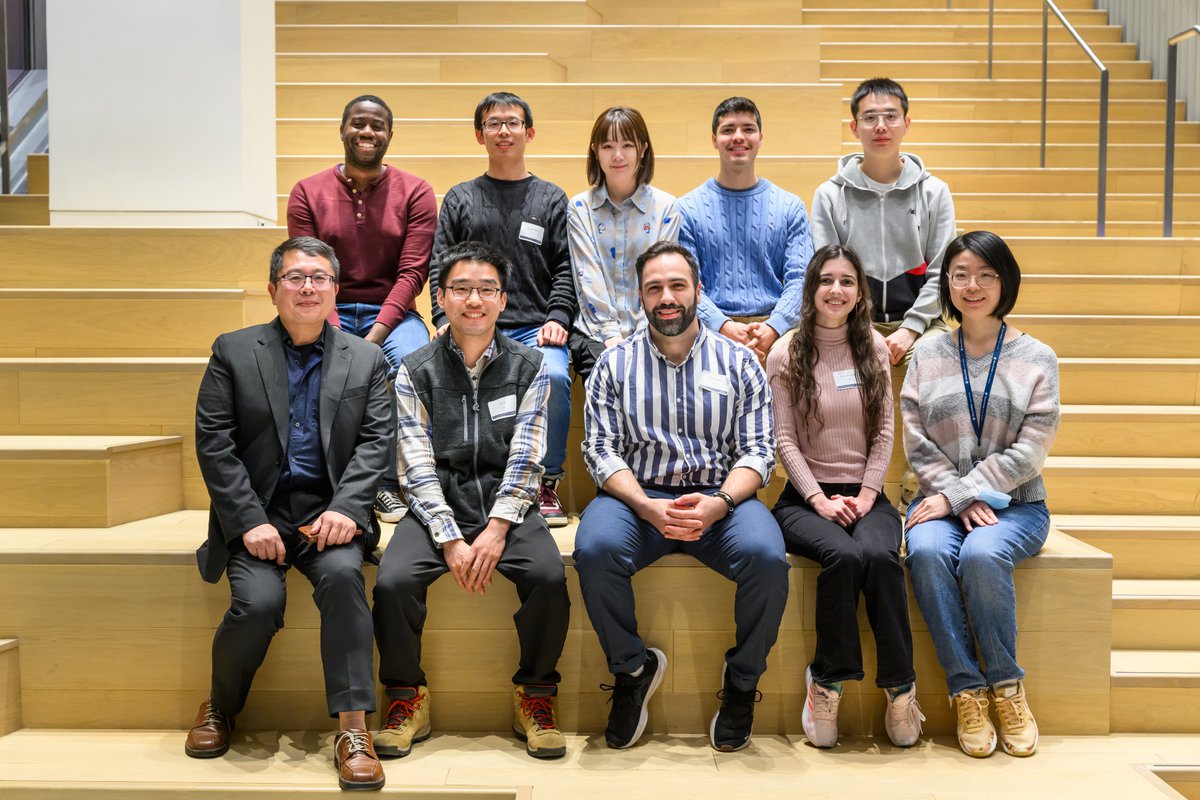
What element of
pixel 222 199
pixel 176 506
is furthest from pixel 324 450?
pixel 222 199

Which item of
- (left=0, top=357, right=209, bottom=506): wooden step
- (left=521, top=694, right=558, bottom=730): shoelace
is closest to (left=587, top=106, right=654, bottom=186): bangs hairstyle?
(left=0, top=357, right=209, bottom=506): wooden step

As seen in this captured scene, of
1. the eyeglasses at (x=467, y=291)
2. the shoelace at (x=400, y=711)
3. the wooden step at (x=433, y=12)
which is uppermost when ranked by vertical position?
the wooden step at (x=433, y=12)

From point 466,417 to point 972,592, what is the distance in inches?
50.9

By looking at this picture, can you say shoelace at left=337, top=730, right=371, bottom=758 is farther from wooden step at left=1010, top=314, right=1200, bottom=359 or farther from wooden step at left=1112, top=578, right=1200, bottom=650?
wooden step at left=1010, top=314, right=1200, bottom=359

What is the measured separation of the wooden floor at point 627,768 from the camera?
7.48 feet

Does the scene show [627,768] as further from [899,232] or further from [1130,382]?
[1130,382]

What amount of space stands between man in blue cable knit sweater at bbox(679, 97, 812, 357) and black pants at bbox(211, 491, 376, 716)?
1460 millimetres

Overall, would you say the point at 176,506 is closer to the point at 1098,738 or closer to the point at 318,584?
the point at 318,584

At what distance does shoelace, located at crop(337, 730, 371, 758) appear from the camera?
230cm

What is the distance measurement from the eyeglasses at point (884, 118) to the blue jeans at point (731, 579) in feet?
4.74

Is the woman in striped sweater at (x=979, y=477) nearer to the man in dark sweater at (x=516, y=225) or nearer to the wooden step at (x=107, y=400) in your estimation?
the man in dark sweater at (x=516, y=225)

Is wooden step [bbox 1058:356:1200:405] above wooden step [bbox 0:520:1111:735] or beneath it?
above

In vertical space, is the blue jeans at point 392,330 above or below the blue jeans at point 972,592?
above

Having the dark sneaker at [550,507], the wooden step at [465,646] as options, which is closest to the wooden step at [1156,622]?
the wooden step at [465,646]
